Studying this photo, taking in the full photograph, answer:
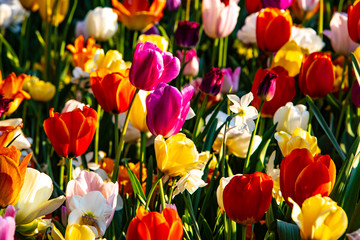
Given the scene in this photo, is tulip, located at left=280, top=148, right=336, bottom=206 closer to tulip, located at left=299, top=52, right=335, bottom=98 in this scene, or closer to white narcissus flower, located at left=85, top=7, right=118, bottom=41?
tulip, located at left=299, top=52, right=335, bottom=98

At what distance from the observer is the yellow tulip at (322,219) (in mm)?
670

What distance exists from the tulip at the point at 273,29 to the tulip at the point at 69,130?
676 mm

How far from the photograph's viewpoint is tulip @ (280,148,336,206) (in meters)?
0.76

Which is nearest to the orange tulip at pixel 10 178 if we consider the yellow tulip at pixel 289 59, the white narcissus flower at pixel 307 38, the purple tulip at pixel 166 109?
the purple tulip at pixel 166 109

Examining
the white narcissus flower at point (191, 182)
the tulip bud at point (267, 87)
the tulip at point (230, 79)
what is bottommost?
the tulip at point (230, 79)

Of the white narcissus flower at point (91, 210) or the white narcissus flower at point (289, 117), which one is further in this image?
the white narcissus flower at point (289, 117)

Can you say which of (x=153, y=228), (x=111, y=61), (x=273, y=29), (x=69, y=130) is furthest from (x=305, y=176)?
(x=273, y=29)

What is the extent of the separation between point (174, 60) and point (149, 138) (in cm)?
42

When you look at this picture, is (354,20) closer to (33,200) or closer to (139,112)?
(139,112)

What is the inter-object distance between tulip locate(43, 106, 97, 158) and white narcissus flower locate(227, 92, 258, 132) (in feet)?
0.80

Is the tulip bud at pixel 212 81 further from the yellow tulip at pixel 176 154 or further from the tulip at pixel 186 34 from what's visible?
the tulip at pixel 186 34

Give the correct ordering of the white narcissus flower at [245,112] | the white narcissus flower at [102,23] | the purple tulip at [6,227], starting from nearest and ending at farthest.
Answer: the purple tulip at [6,227] → the white narcissus flower at [245,112] → the white narcissus flower at [102,23]

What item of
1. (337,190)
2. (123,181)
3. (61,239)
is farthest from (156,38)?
(61,239)

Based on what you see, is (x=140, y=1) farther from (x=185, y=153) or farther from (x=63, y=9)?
(x=185, y=153)
